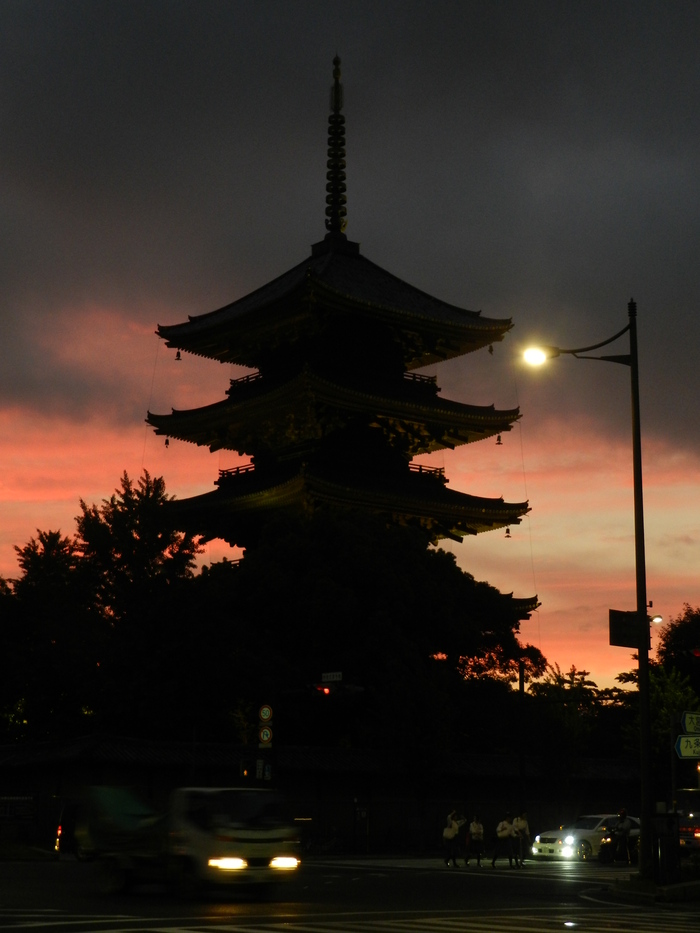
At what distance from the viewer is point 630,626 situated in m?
24.2

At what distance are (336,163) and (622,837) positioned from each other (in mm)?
50571

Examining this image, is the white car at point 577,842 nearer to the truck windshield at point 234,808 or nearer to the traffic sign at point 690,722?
the traffic sign at point 690,722

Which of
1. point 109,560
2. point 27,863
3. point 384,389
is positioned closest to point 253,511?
point 384,389

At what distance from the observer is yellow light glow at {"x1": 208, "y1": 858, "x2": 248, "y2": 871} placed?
20.3m

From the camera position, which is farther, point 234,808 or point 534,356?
point 534,356

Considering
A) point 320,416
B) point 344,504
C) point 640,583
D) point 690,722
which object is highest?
point 320,416

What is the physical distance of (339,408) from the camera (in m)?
68.8

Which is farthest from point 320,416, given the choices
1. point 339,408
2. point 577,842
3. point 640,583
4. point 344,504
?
point 640,583

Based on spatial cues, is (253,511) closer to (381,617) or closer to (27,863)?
(381,617)

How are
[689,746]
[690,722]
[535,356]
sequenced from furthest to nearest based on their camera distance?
[535,356] < [690,722] < [689,746]

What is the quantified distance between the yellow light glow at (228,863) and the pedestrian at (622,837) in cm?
2339

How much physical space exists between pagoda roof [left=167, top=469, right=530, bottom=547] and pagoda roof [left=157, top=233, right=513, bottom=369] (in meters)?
7.22

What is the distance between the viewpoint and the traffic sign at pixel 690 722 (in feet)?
77.0

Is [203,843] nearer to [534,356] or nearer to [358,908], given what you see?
[358,908]
